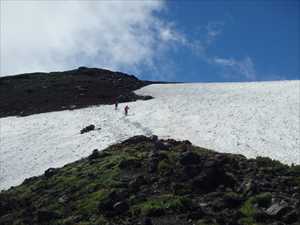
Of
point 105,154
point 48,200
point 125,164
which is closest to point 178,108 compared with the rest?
point 105,154

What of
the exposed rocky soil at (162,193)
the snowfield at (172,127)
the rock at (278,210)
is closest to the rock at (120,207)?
the exposed rocky soil at (162,193)

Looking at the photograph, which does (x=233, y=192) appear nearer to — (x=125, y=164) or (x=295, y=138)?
(x=125, y=164)

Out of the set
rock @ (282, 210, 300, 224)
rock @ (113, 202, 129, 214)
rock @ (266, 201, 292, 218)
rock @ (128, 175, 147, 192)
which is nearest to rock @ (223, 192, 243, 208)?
rock @ (266, 201, 292, 218)

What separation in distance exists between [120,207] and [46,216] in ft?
11.1

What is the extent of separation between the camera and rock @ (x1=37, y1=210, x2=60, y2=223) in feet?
89.3

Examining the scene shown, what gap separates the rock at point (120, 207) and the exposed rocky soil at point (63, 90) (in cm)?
3640

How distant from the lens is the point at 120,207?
2628cm

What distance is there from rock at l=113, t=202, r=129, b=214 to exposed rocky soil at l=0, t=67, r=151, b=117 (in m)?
36.4

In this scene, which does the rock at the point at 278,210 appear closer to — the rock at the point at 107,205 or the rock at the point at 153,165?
the rock at the point at 107,205

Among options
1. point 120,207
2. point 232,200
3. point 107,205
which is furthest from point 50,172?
point 232,200

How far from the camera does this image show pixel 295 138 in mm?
43094

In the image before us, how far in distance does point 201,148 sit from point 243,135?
576cm

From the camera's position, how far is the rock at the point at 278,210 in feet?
79.0

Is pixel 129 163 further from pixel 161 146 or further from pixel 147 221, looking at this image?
pixel 147 221
